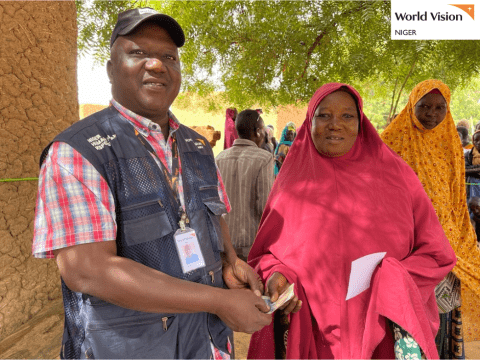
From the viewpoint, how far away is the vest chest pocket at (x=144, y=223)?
1.14m

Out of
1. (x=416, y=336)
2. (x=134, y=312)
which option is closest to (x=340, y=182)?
(x=416, y=336)

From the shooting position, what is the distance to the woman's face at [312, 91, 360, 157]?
2.03 metres

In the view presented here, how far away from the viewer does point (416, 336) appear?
5.25 feet

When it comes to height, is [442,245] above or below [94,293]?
below

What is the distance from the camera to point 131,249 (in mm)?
1150

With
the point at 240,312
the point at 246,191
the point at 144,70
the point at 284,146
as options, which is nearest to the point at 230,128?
the point at 284,146

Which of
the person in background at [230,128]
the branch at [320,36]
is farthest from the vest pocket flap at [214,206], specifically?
the person in background at [230,128]

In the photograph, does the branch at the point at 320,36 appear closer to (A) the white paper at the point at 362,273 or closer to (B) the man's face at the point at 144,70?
(A) the white paper at the point at 362,273

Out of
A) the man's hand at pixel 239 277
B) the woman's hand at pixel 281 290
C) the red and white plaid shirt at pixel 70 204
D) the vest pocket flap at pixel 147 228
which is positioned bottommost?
the woman's hand at pixel 281 290

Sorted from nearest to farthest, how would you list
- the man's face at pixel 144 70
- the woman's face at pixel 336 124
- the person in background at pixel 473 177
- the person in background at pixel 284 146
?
the man's face at pixel 144 70 < the woman's face at pixel 336 124 < the person in background at pixel 473 177 < the person in background at pixel 284 146

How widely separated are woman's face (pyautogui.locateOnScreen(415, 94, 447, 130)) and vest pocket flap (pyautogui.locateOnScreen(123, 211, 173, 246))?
2626 mm

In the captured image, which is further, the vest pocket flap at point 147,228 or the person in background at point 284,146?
the person in background at point 284,146

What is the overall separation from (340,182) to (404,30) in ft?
6.85

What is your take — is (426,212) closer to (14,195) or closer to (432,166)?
(432,166)
